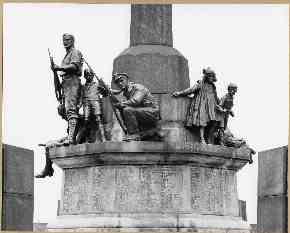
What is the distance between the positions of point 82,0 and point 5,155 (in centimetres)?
460

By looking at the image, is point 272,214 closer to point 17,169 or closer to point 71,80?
point 71,80

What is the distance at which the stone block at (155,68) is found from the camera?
18906 millimetres

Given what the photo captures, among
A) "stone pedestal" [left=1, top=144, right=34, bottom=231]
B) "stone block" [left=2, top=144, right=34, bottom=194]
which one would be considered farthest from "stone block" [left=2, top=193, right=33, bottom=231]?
"stone block" [left=2, top=144, right=34, bottom=194]

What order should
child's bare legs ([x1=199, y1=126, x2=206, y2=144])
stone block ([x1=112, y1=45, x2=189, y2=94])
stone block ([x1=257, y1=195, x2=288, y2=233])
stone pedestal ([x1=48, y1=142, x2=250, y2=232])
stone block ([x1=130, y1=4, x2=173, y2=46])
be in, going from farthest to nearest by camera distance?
stone block ([x1=257, y1=195, x2=288, y2=233]), stone block ([x1=130, y1=4, x2=173, y2=46]), stone block ([x1=112, y1=45, x2=189, y2=94]), child's bare legs ([x1=199, y1=126, x2=206, y2=144]), stone pedestal ([x1=48, y1=142, x2=250, y2=232])

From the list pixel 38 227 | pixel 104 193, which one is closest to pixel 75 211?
pixel 104 193

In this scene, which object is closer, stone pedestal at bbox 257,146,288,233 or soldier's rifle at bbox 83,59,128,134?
soldier's rifle at bbox 83,59,128,134

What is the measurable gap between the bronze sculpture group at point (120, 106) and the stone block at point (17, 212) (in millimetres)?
1672

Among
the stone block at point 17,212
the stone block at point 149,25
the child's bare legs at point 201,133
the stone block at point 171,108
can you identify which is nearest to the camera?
the child's bare legs at point 201,133

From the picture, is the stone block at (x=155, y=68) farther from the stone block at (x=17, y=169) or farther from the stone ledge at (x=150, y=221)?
the stone block at (x=17, y=169)

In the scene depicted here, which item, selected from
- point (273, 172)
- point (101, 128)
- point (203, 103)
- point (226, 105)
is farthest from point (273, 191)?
point (101, 128)

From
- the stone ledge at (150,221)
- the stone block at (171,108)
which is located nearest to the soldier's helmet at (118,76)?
the stone block at (171,108)

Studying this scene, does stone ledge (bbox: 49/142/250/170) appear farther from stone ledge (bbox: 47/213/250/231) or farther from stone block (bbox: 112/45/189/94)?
Result: stone block (bbox: 112/45/189/94)

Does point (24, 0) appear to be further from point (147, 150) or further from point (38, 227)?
point (38, 227)

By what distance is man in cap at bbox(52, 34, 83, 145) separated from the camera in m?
18.7
